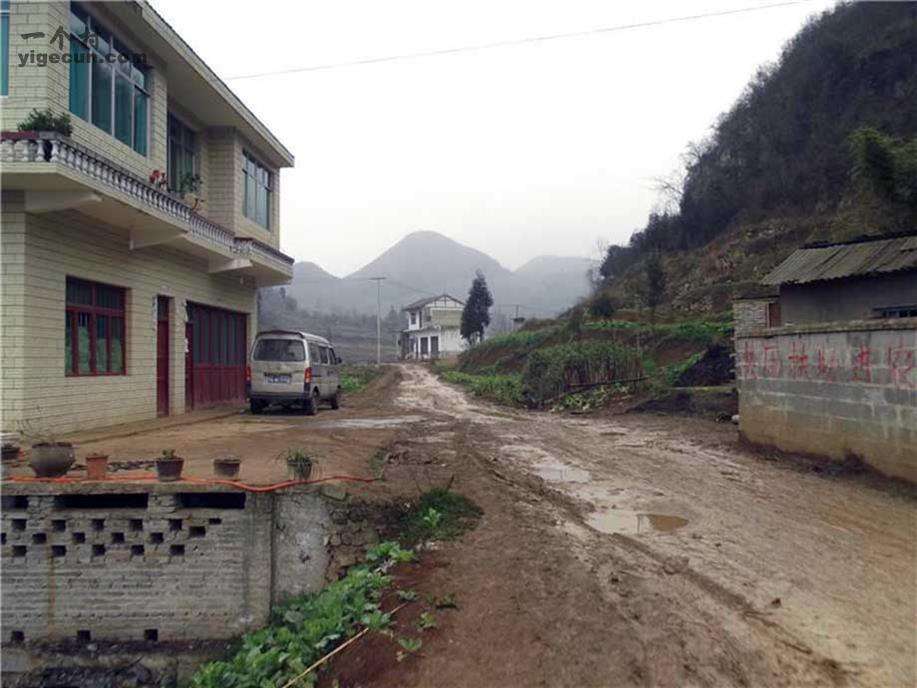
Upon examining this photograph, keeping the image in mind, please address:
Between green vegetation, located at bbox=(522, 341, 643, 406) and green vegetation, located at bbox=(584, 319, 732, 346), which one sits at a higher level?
green vegetation, located at bbox=(584, 319, 732, 346)

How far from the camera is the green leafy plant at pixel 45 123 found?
31.0 ft

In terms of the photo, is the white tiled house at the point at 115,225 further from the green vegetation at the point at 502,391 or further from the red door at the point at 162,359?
the green vegetation at the point at 502,391

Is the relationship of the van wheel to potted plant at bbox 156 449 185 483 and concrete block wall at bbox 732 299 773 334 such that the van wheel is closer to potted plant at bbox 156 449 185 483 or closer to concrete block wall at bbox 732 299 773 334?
potted plant at bbox 156 449 185 483

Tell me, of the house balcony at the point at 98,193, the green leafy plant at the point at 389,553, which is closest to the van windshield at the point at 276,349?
the house balcony at the point at 98,193

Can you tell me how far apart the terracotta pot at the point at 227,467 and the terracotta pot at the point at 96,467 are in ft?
4.05

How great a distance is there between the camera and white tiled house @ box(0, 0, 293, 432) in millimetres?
9875

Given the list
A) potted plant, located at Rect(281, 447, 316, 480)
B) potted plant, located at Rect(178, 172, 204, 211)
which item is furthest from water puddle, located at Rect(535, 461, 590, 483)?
potted plant, located at Rect(178, 172, 204, 211)

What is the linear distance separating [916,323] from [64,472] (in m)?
9.96

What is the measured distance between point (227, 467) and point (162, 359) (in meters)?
9.24

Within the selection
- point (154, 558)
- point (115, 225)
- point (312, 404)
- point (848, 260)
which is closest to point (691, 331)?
point (848, 260)

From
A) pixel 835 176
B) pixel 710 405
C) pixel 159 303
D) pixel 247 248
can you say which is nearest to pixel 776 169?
pixel 835 176

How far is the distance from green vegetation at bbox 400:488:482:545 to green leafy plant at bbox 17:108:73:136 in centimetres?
775

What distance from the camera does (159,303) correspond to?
1467 centimetres

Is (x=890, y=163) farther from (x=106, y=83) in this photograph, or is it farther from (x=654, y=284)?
(x=106, y=83)
